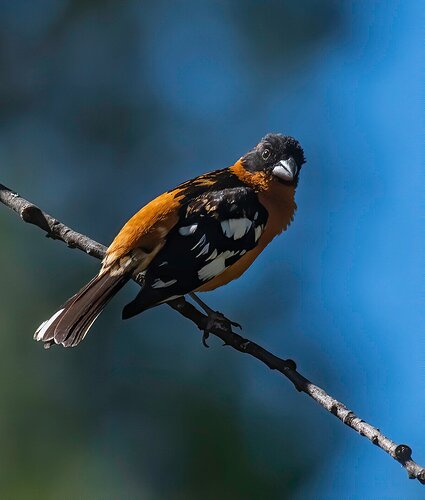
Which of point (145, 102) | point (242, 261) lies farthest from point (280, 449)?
point (145, 102)

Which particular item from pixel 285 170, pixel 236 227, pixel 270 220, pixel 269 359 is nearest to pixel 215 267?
pixel 236 227

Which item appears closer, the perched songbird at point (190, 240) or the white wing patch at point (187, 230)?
the perched songbird at point (190, 240)

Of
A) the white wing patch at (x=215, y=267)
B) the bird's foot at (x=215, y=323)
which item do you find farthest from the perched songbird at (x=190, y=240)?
the bird's foot at (x=215, y=323)

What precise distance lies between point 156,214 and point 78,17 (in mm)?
4769

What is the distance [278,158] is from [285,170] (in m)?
0.14

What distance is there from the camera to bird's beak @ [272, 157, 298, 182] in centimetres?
606

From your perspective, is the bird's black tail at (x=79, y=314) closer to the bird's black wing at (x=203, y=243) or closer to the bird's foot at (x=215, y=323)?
the bird's black wing at (x=203, y=243)

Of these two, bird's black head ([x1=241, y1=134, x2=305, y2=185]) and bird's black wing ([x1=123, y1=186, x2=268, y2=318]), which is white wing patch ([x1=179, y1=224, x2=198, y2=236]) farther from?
bird's black head ([x1=241, y1=134, x2=305, y2=185])

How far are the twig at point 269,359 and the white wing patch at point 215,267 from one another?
0.56ft

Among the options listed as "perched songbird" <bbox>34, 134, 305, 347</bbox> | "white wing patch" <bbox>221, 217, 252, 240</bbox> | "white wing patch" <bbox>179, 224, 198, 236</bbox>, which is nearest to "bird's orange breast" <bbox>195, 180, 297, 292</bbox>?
"perched songbird" <bbox>34, 134, 305, 347</bbox>

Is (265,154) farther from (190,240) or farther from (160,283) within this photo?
(160,283)

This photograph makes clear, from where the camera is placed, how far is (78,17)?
9.45 meters

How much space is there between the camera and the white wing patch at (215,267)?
5180 mm

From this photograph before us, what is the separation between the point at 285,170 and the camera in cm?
607
